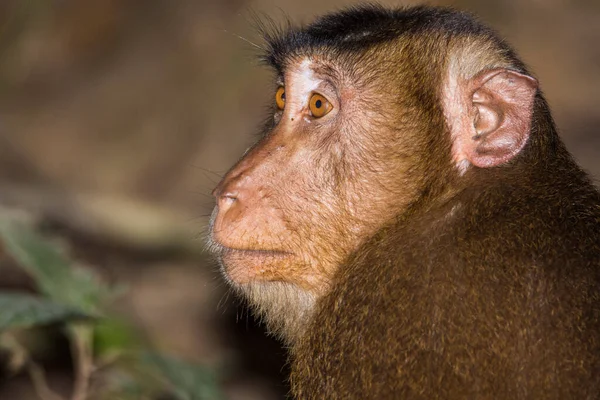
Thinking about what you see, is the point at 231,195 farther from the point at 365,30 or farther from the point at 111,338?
the point at 111,338

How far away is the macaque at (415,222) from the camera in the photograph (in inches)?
105

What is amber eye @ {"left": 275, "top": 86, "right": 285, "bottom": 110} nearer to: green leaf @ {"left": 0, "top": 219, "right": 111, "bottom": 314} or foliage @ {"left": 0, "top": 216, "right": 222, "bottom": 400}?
foliage @ {"left": 0, "top": 216, "right": 222, "bottom": 400}

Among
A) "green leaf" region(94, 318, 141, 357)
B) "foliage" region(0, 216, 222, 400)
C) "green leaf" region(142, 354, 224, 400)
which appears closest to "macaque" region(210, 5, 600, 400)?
"green leaf" region(142, 354, 224, 400)

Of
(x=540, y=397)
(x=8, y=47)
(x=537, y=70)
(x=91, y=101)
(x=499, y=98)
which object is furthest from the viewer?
(x=8, y=47)

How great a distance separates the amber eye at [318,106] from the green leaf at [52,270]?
5.61ft

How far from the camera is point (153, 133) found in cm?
848

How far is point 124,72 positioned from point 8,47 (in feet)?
5.01

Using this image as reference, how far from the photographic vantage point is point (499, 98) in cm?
310

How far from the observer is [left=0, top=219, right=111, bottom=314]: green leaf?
4383 millimetres

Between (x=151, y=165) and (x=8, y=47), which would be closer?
(x=151, y=165)

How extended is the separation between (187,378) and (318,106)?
1542 mm

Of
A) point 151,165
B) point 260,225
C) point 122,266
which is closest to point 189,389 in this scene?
point 260,225

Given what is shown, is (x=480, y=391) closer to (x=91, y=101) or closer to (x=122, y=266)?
(x=122, y=266)

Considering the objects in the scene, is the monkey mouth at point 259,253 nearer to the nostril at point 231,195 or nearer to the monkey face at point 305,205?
the monkey face at point 305,205
